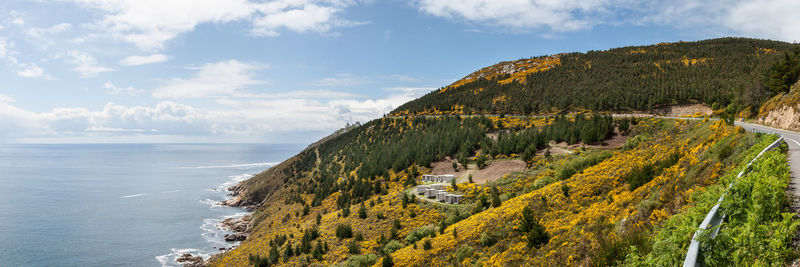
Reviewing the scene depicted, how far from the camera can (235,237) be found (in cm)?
6356

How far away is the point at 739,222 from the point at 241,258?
50.1 metres

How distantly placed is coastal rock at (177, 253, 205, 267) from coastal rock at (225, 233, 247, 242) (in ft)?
31.3

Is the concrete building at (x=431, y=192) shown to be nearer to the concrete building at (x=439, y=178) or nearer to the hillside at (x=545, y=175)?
the hillside at (x=545, y=175)

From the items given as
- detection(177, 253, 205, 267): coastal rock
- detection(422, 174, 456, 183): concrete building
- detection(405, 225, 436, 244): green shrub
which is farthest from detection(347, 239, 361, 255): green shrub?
detection(177, 253, 205, 267): coastal rock

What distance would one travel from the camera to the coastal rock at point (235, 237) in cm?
6271

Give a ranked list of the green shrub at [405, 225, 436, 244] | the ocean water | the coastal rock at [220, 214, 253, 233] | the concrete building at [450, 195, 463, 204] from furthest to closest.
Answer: the coastal rock at [220, 214, 253, 233] → the ocean water → the concrete building at [450, 195, 463, 204] → the green shrub at [405, 225, 436, 244]

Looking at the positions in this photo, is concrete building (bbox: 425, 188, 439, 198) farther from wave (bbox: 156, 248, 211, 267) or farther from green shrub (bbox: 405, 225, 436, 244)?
wave (bbox: 156, 248, 211, 267)

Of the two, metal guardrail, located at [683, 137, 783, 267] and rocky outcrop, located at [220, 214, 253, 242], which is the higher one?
metal guardrail, located at [683, 137, 783, 267]

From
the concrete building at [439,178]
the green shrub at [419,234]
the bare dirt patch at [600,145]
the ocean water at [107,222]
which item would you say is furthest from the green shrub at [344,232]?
the ocean water at [107,222]

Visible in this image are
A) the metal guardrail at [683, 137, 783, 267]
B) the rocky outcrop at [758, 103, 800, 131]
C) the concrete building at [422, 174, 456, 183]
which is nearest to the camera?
the metal guardrail at [683, 137, 783, 267]

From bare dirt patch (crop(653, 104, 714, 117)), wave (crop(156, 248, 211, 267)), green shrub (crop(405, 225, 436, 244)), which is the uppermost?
bare dirt patch (crop(653, 104, 714, 117))

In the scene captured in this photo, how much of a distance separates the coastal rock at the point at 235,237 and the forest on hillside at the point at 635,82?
56.6m

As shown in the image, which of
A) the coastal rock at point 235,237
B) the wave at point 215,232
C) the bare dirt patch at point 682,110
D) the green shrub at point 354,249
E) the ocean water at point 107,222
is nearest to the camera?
the green shrub at point 354,249

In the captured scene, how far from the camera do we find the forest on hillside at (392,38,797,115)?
62.5 metres
